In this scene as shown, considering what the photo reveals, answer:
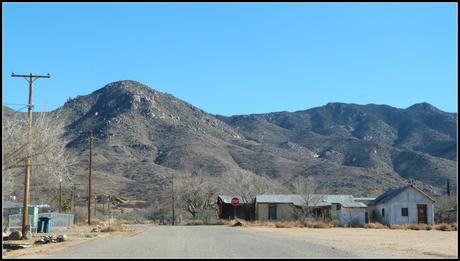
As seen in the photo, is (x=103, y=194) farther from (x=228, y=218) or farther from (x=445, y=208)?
(x=445, y=208)

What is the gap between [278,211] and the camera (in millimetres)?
84812

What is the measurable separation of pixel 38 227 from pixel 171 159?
308 ft

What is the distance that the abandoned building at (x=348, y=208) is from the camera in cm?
7350

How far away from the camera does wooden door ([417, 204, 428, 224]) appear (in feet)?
241

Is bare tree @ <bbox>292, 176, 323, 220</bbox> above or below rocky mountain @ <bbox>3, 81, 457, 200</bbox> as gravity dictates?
below

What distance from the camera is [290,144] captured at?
190 m

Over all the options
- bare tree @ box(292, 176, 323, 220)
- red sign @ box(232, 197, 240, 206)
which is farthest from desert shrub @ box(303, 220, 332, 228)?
red sign @ box(232, 197, 240, 206)

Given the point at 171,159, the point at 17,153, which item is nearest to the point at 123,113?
the point at 171,159

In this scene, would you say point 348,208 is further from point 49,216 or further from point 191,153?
point 191,153

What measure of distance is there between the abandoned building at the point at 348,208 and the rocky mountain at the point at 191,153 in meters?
27.4

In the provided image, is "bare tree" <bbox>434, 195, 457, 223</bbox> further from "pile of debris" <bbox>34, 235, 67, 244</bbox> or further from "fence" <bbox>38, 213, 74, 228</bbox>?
"pile of debris" <bbox>34, 235, 67, 244</bbox>

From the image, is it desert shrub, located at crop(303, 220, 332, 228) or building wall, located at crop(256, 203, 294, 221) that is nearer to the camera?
desert shrub, located at crop(303, 220, 332, 228)

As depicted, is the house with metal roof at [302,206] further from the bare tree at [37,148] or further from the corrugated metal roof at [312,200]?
the bare tree at [37,148]

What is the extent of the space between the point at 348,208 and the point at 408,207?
777 centimetres
